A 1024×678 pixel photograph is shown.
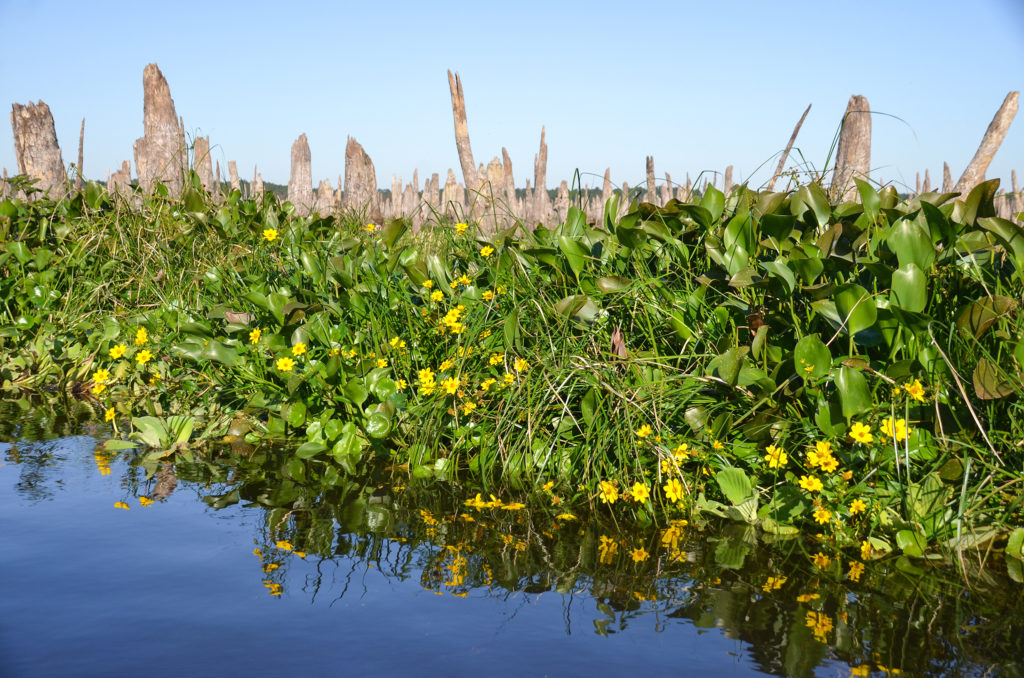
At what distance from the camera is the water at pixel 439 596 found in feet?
5.99

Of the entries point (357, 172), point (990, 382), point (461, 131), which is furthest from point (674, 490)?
point (461, 131)

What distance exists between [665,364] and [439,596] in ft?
3.98

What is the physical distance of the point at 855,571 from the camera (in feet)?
7.59

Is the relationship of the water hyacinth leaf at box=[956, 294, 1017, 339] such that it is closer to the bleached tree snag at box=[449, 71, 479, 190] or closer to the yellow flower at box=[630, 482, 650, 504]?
the yellow flower at box=[630, 482, 650, 504]

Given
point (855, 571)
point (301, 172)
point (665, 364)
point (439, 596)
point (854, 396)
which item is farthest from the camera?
point (301, 172)

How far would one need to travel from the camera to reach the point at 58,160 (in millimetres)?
8922

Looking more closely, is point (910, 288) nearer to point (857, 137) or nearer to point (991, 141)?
point (857, 137)

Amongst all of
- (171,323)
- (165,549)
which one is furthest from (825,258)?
(171,323)

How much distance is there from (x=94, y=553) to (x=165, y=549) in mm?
196

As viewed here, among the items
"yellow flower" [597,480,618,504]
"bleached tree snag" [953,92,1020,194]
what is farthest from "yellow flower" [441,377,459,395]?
"bleached tree snag" [953,92,1020,194]

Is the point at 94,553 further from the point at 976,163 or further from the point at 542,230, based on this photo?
the point at 976,163

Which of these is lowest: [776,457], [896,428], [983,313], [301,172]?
[776,457]

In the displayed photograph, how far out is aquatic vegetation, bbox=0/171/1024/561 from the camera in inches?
99.9

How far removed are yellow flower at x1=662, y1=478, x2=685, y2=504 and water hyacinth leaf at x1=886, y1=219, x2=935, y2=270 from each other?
41.5 inches
